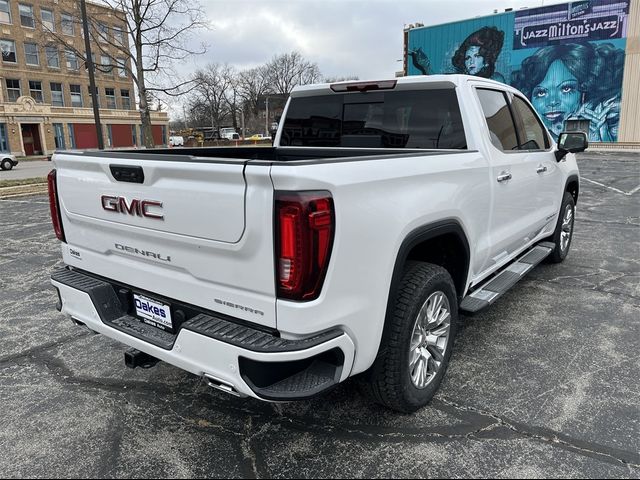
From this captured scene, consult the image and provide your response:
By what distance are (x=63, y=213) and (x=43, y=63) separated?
49.9 meters

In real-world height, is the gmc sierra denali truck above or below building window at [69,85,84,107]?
below

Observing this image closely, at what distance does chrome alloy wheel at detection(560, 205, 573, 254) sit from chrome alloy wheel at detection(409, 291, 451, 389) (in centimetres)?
339

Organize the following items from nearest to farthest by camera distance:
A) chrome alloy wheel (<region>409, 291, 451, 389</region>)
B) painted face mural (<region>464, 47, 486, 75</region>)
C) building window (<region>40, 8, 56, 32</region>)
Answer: chrome alloy wheel (<region>409, 291, 451, 389</region>)
painted face mural (<region>464, 47, 486, 75</region>)
building window (<region>40, 8, 56, 32</region>)

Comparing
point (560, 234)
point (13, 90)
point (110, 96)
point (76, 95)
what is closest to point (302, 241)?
point (560, 234)

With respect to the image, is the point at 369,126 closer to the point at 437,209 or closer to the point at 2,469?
the point at 437,209

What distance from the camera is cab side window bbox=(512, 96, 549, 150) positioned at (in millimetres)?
4312

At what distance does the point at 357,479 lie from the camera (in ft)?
7.67

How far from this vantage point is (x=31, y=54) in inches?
1716

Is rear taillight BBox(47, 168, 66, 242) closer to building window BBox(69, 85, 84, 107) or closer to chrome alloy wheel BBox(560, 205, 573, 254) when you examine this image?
chrome alloy wheel BBox(560, 205, 573, 254)

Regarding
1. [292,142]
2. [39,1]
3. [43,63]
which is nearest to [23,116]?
[43,63]

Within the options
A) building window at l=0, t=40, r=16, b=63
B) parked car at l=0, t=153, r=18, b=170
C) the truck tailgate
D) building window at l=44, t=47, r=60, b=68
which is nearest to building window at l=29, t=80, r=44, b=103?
building window at l=44, t=47, r=60, b=68

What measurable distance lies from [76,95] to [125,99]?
5603 millimetres

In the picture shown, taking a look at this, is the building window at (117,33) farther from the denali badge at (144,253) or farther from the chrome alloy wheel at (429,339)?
the chrome alloy wheel at (429,339)

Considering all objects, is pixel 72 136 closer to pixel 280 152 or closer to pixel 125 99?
pixel 125 99
